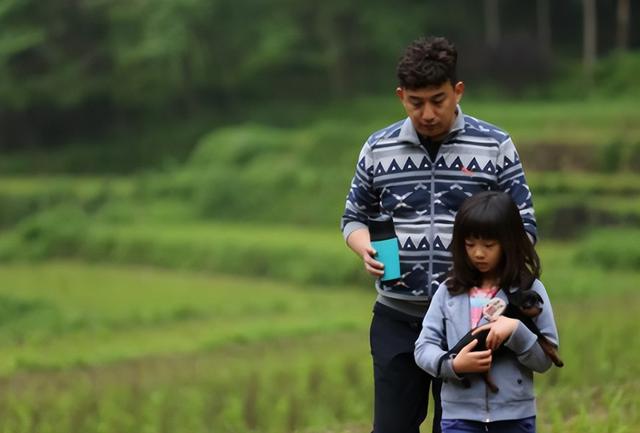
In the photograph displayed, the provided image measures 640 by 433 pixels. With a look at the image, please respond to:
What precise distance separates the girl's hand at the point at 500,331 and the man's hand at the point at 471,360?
0.02 m

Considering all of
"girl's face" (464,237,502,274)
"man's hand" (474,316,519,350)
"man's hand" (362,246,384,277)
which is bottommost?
"man's hand" (474,316,519,350)

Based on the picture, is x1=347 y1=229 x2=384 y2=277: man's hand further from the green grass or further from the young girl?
the green grass

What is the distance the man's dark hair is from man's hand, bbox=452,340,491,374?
662 mm

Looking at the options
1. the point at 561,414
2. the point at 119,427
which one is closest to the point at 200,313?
the point at 119,427

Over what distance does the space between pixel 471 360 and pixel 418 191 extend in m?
0.57

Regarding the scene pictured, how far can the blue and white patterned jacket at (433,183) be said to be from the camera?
3312 mm

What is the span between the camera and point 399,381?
11.1ft

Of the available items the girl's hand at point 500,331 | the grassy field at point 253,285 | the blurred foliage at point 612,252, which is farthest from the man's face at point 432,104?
the blurred foliage at point 612,252

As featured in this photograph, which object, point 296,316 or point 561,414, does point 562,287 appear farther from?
point 561,414

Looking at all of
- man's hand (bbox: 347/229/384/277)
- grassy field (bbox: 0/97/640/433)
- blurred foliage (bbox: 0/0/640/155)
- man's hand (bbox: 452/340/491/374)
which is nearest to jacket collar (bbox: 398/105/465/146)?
man's hand (bbox: 347/229/384/277)

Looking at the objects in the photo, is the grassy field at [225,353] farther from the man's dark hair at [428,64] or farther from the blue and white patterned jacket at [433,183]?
the man's dark hair at [428,64]

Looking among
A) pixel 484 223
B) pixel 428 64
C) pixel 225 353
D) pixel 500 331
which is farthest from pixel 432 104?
pixel 225 353

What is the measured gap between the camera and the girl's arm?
2955 millimetres

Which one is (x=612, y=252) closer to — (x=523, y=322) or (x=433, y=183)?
(x=433, y=183)
